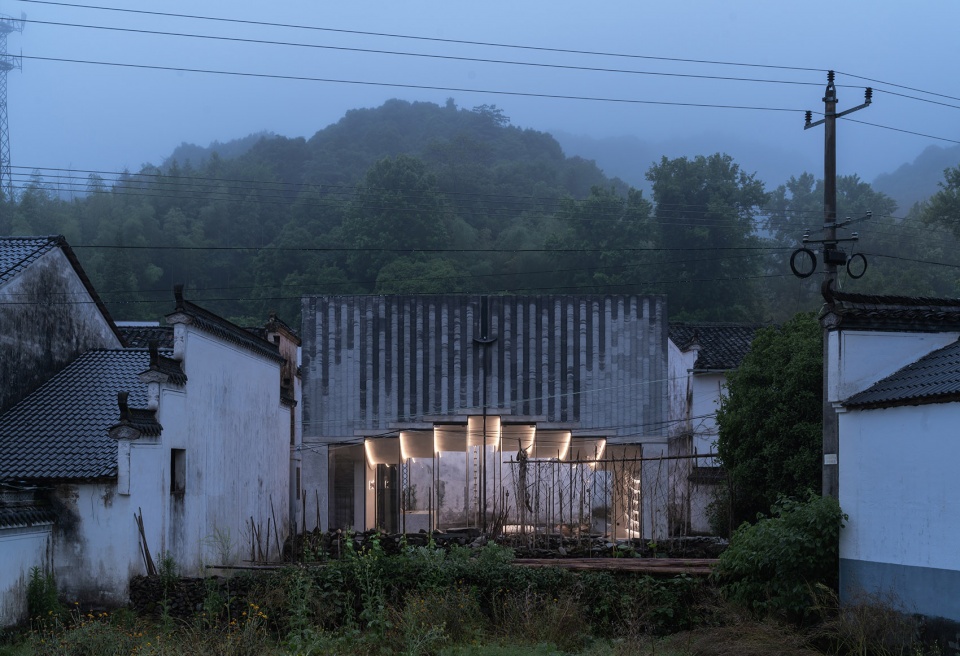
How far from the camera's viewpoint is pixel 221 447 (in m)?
21.2

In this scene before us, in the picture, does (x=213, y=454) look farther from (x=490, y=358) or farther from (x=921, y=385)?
(x=921, y=385)

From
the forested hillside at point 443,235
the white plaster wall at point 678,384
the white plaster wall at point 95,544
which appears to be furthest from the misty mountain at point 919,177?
the white plaster wall at point 95,544

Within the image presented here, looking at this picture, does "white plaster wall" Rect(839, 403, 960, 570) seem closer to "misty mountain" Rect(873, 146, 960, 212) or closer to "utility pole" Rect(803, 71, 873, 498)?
"utility pole" Rect(803, 71, 873, 498)

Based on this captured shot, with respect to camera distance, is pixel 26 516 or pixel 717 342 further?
pixel 717 342

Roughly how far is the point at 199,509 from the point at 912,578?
12.8m

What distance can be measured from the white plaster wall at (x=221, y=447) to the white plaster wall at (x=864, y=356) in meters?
11.2

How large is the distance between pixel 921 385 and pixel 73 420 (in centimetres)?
1434

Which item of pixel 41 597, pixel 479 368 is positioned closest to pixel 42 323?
pixel 41 597

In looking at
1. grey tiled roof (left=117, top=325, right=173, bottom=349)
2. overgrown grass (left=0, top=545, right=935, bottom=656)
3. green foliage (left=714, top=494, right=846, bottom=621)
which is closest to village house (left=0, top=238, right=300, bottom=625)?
overgrown grass (left=0, top=545, right=935, bottom=656)

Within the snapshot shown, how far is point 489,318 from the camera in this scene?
30578mm

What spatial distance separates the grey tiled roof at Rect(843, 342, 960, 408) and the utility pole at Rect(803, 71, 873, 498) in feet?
2.49

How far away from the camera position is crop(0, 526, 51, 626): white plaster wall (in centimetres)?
1530

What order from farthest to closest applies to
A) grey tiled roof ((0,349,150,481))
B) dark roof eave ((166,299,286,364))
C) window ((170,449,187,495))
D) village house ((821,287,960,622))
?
dark roof eave ((166,299,286,364)), window ((170,449,187,495)), grey tiled roof ((0,349,150,481)), village house ((821,287,960,622))

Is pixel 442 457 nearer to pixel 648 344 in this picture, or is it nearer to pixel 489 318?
pixel 489 318
